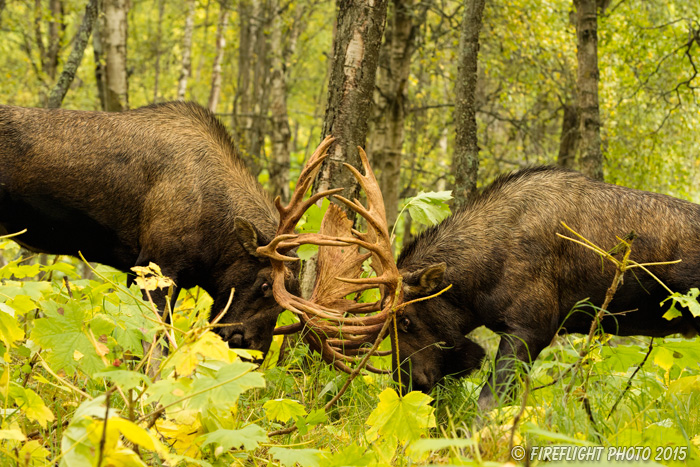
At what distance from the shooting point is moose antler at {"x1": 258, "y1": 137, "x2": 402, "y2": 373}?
4.68 m

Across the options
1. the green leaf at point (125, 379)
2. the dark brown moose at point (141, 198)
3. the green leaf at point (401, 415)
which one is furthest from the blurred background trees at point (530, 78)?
the green leaf at point (125, 379)

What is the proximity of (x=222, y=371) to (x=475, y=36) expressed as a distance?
522 cm

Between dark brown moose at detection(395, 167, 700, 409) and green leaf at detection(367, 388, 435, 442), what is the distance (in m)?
1.47

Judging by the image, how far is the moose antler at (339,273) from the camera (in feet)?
15.4

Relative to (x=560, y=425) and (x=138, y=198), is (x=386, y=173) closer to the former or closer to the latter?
(x=138, y=198)

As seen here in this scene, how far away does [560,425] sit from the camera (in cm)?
331

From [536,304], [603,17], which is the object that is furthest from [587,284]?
[603,17]

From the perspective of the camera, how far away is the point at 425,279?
4.70 m

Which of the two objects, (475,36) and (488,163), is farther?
(488,163)

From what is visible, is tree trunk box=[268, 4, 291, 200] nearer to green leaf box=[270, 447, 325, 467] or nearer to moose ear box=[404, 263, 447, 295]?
moose ear box=[404, 263, 447, 295]

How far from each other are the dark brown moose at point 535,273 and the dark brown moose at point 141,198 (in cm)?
123

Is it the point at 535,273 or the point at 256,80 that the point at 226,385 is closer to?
the point at 535,273

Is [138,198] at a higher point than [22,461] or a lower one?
higher

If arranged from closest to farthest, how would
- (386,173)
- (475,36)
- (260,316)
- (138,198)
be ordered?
(260,316) → (138,198) → (475,36) → (386,173)
